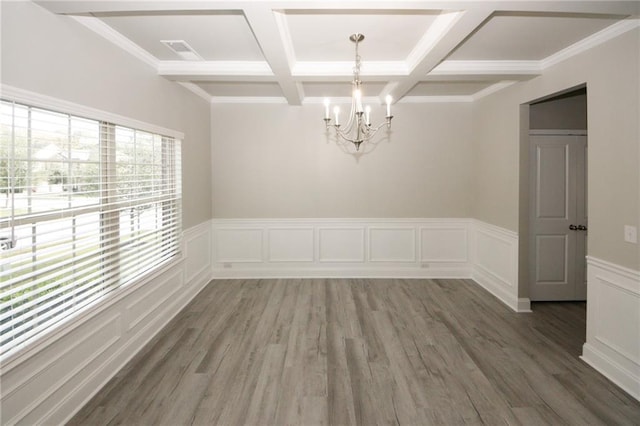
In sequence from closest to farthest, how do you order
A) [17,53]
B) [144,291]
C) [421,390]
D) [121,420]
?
[17,53], [121,420], [421,390], [144,291]

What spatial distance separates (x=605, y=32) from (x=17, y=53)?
419 centimetres

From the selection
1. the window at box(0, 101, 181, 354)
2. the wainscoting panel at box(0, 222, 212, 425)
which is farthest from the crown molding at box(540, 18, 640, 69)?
the wainscoting panel at box(0, 222, 212, 425)

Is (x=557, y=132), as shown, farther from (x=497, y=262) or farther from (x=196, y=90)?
(x=196, y=90)

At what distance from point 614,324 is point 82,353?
161 inches

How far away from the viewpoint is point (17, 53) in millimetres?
1958

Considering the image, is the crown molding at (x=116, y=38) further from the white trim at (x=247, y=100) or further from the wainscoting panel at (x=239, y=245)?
the wainscoting panel at (x=239, y=245)

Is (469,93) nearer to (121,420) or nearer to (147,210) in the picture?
(147,210)

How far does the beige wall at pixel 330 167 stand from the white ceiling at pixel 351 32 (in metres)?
1.13

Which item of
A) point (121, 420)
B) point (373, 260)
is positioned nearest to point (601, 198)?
point (373, 260)

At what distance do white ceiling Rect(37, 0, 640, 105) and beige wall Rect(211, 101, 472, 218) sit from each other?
3.71 ft

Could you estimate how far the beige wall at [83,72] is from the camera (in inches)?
77.6

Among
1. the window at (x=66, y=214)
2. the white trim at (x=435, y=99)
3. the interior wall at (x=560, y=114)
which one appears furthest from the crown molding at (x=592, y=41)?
the window at (x=66, y=214)

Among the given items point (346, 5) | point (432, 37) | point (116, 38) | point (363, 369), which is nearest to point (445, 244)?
point (363, 369)

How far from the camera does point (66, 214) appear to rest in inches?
93.0
